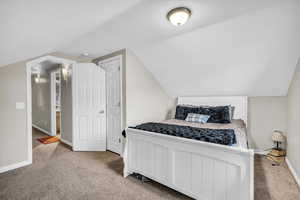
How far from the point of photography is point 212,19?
6.41ft

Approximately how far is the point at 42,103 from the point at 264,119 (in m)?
6.37

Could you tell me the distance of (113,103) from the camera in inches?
128

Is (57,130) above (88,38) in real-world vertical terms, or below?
below

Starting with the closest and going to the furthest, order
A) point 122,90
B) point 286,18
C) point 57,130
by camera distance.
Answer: point 286,18, point 122,90, point 57,130

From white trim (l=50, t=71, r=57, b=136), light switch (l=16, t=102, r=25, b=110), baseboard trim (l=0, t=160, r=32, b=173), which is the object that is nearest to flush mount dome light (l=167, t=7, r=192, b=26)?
light switch (l=16, t=102, r=25, b=110)

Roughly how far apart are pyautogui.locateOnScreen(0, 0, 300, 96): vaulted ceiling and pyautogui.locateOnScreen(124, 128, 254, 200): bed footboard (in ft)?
4.89

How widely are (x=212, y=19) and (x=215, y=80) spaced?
4.58ft

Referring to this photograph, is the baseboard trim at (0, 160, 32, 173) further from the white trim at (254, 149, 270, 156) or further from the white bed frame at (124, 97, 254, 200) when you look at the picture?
the white trim at (254, 149, 270, 156)

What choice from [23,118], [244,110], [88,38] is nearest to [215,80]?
[244,110]

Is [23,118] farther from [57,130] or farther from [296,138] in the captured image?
[296,138]

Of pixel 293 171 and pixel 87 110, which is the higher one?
pixel 87 110

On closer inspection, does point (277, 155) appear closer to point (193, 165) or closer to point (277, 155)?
point (277, 155)

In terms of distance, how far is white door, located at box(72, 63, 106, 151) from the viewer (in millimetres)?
3340

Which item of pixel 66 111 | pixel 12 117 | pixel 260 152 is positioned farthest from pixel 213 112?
pixel 12 117
